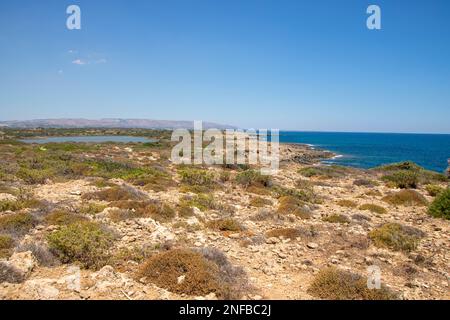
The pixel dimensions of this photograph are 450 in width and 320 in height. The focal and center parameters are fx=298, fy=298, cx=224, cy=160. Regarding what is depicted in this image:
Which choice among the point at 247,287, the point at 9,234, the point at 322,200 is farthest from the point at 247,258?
the point at 322,200

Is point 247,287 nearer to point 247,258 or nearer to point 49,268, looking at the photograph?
point 247,258

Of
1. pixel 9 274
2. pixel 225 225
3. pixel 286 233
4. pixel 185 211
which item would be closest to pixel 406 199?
pixel 286 233

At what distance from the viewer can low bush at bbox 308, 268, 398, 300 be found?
561cm

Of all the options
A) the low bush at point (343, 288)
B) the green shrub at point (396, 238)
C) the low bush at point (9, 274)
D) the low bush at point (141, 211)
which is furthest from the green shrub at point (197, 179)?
the low bush at point (9, 274)

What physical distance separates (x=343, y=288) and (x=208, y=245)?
353 cm

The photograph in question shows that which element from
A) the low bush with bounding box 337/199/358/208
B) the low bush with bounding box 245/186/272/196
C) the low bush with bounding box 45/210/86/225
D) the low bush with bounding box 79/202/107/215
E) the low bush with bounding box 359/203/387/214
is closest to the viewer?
the low bush with bounding box 45/210/86/225

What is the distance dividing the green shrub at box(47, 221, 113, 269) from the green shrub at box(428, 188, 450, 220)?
1263 cm

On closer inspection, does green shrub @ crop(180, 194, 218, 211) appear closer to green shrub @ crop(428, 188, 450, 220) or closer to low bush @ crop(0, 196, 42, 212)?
low bush @ crop(0, 196, 42, 212)

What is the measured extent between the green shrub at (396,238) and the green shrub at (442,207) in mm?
3197

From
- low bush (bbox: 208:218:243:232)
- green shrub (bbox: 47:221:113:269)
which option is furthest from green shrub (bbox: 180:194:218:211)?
green shrub (bbox: 47:221:113:269)

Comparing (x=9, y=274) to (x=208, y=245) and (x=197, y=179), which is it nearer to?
(x=208, y=245)

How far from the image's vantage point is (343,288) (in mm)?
5816

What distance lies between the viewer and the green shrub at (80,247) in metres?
6.41
